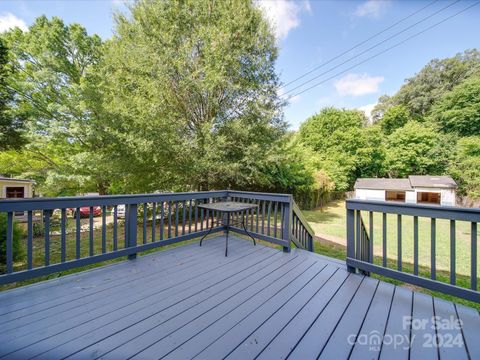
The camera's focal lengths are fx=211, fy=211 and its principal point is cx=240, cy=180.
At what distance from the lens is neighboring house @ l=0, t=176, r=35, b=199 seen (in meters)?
10.2

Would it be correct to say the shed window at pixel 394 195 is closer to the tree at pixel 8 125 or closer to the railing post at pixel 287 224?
the railing post at pixel 287 224

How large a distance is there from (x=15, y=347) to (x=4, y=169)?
11.2 metres

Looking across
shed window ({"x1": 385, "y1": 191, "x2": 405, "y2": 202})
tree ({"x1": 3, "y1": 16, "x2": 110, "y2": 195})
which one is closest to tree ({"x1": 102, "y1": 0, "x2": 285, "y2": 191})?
tree ({"x1": 3, "y1": 16, "x2": 110, "y2": 195})

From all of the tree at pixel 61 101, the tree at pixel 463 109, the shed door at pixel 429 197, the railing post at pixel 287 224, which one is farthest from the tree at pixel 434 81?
the tree at pixel 61 101

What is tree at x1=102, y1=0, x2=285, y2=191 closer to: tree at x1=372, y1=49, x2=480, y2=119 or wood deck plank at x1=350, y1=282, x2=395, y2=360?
wood deck plank at x1=350, y1=282, x2=395, y2=360

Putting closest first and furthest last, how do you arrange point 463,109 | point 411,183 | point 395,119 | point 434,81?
point 411,183, point 463,109, point 434,81, point 395,119

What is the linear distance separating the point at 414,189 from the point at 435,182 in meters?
1.71

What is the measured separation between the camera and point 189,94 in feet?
26.6

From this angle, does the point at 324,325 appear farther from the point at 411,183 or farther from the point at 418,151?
the point at 418,151

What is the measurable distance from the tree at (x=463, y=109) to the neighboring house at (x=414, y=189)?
642 centimetres

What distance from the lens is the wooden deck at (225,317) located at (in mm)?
1425

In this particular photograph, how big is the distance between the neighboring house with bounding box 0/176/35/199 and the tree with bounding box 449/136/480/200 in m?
28.6

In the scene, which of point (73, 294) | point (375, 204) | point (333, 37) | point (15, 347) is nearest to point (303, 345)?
point (375, 204)

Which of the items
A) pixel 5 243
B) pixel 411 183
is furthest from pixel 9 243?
pixel 411 183
